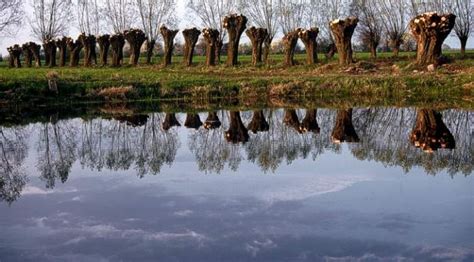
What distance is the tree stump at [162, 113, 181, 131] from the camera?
1571cm

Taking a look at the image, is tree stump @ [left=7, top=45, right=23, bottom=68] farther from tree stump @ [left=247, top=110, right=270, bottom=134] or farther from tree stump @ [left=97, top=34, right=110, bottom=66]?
tree stump @ [left=247, top=110, right=270, bottom=134]

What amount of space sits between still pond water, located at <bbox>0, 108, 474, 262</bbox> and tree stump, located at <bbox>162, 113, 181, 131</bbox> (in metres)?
0.37

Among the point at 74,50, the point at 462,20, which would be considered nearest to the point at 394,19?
the point at 462,20

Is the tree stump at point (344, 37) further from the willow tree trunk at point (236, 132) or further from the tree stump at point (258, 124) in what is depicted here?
the willow tree trunk at point (236, 132)

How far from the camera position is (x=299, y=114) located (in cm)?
1722

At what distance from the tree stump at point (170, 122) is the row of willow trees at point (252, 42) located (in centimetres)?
1217

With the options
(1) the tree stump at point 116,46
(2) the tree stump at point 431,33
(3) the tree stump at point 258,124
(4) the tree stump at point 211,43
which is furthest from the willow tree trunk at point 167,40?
(3) the tree stump at point 258,124

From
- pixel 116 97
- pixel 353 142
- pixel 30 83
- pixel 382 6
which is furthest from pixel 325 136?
pixel 382 6

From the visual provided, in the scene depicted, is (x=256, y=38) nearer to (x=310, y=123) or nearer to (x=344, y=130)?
(x=310, y=123)

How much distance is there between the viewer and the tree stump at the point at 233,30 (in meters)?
32.2

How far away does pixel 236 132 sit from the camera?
14172 mm

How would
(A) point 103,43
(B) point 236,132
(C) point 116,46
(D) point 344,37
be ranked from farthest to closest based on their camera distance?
(A) point 103,43
(C) point 116,46
(D) point 344,37
(B) point 236,132

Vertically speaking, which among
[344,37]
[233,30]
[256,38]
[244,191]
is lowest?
[244,191]

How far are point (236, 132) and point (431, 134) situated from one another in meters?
4.31
